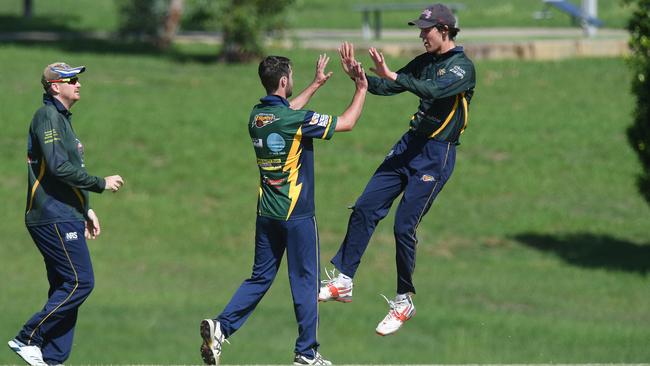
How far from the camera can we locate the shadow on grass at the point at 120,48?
137 feet

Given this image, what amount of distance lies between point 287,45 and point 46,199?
32.4 m

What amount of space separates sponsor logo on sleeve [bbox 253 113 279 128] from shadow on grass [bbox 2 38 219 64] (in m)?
31.1

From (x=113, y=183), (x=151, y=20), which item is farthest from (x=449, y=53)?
(x=151, y=20)

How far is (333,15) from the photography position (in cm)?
5400

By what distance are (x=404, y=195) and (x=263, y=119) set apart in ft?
4.87

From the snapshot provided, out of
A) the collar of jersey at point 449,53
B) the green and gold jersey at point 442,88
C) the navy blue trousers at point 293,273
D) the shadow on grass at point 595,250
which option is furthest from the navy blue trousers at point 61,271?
the shadow on grass at point 595,250

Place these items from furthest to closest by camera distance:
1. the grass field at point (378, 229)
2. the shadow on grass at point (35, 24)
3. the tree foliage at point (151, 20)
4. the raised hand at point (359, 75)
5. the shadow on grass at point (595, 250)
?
the shadow on grass at point (35, 24), the tree foliage at point (151, 20), the shadow on grass at point (595, 250), the grass field at point (378, 229), the raised hand at point (359, 75)

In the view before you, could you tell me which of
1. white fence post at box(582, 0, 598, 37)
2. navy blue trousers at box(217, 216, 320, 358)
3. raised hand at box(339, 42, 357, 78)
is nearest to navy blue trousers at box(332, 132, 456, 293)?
navy blue trousers at box(217, 216, 320, 358)

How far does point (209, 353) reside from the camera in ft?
33.7

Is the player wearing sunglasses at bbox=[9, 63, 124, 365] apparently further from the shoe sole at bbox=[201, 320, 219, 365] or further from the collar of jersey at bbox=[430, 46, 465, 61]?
the collar of jersey at bbox=[430, 46, 465, 61]

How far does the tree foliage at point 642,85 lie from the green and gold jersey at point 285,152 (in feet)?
43.6

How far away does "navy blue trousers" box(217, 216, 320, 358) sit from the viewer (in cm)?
1034

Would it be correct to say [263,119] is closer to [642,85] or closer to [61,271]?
[61,271]

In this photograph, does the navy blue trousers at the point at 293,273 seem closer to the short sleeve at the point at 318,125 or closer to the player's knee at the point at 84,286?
the short sleeve at the point at 318,125
